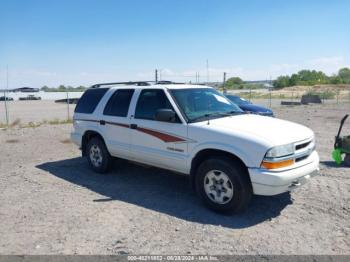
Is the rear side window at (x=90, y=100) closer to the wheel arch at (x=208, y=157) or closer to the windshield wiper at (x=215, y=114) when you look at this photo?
the windshield wiper at (x=215, y=114)

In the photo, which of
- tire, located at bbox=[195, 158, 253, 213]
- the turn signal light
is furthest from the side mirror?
the turn signal light

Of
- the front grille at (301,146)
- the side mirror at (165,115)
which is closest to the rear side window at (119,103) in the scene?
the side mirror at (165,115)

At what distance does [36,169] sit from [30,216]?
9.71 ft

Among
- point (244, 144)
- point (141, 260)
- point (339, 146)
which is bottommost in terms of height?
point (141, 260)

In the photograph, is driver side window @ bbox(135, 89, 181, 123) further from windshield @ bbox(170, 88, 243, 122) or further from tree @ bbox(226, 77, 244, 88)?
tree @ bbox(226, 77, 244, 88)

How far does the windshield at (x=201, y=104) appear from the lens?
214 inches

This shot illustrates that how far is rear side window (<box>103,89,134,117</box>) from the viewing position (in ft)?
21.1

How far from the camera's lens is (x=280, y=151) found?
4.45 m

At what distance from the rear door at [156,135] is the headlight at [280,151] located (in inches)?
52.6

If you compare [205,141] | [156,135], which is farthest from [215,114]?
[156,135]

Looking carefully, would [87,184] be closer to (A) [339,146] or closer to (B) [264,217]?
(B) [264,217]

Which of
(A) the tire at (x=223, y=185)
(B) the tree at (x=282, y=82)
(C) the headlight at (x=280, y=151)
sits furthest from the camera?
(B) the tree at (x=282, y=82)

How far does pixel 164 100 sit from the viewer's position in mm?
5703

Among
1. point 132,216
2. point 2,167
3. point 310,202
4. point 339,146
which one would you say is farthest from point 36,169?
point 339,146
